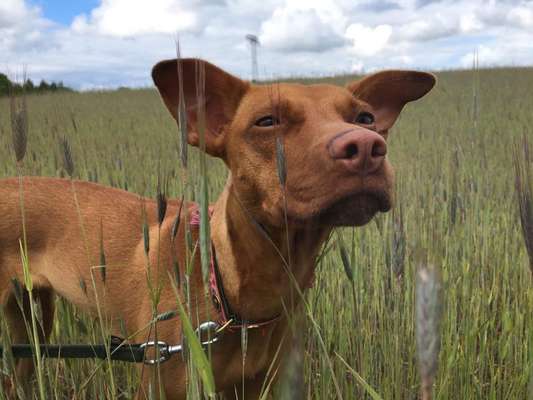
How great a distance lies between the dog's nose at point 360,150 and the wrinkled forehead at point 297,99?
1.44 ft

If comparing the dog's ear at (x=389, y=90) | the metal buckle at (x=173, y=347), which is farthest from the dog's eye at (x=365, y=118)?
the metal buckle at (x=173, y=347)

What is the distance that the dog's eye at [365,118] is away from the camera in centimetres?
199

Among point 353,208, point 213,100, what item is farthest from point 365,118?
point 353,208

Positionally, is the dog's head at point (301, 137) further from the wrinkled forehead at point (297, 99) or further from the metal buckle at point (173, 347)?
the metal buckle at point (173, 347)

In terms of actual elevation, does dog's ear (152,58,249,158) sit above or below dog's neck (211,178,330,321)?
above

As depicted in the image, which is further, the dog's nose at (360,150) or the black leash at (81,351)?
the black leash at (81,351)

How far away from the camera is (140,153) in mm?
6070

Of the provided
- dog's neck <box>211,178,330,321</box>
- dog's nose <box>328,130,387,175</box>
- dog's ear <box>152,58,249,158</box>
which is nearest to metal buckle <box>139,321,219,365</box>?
dog's neck <box>211,178,330,321</box>

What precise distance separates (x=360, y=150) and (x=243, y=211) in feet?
2.01

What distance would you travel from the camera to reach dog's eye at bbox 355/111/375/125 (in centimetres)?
199

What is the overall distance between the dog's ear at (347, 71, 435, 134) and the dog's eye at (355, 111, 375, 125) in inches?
9.2

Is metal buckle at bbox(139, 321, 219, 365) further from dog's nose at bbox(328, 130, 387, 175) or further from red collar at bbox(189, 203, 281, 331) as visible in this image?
dog's nose at bbox(328, 130, 387, 175)

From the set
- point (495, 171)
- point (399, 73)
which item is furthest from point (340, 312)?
point (495, 171)

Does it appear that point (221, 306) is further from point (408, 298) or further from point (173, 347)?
point (408, 298)
